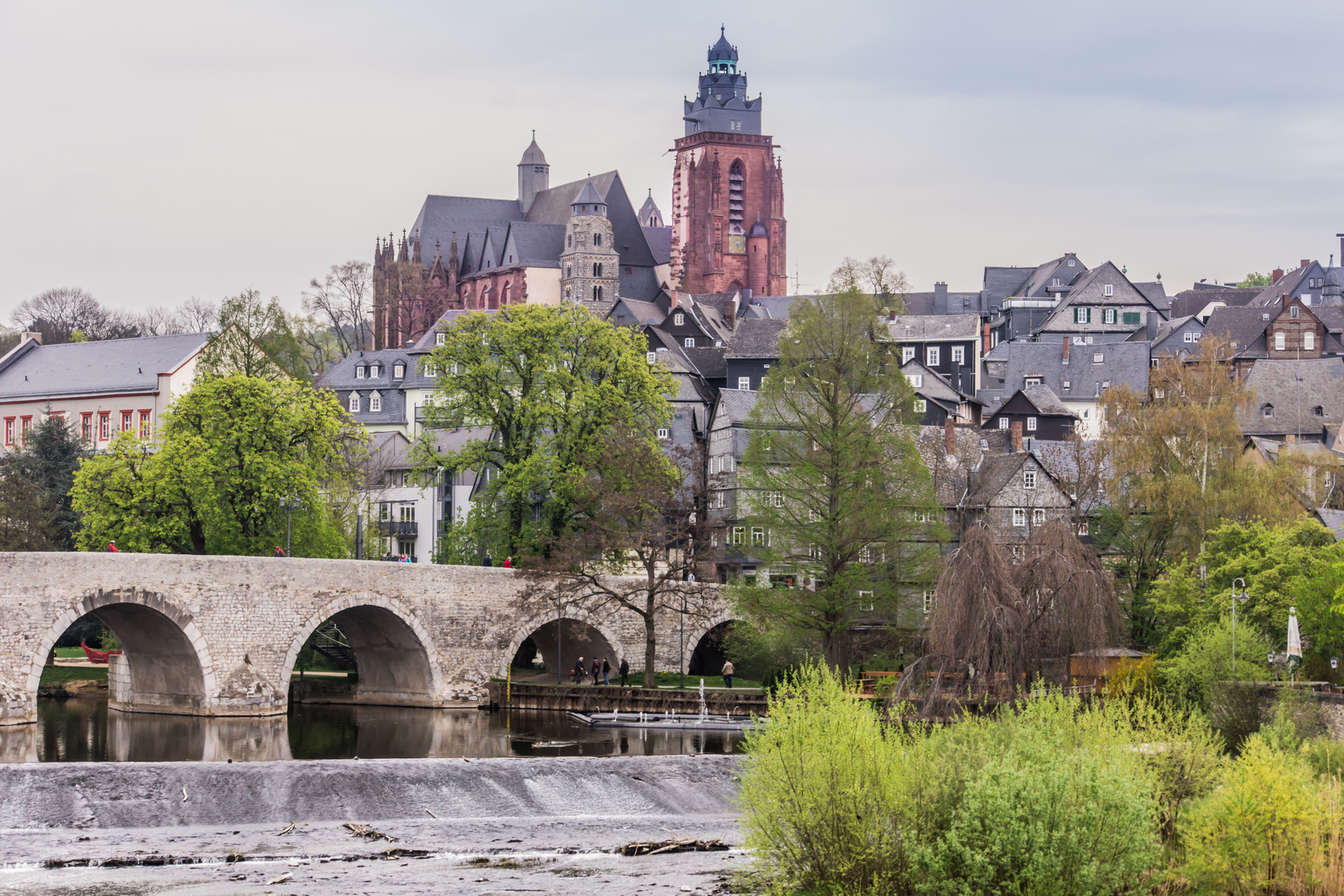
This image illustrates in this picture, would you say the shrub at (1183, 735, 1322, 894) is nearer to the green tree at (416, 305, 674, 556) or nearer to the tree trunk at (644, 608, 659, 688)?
the tree trunk at (644, 608, 659, 688)

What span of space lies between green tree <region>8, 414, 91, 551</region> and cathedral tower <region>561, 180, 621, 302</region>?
1930 inches

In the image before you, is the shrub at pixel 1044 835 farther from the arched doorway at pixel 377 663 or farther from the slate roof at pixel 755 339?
the slate roof at pixel 755 339

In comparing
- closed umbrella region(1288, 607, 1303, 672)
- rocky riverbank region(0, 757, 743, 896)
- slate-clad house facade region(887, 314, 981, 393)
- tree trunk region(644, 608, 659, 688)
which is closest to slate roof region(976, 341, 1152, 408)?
slate-clad house facade region(887, 314, 981, 393)

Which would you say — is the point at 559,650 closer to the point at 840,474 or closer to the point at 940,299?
the point at 840,474

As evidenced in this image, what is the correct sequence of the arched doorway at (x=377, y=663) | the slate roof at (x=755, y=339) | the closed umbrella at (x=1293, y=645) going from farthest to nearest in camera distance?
the slate roof at (x=755, y=339), the arched doorway at (x=377, y=663), the closed umbrella at (x=1293, y=645)

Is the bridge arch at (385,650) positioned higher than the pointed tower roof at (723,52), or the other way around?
the pointed tower roof at (723,52)

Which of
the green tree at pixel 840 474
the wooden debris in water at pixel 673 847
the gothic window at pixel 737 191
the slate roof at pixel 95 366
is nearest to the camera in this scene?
the wooden debris in water at pixel 673 847

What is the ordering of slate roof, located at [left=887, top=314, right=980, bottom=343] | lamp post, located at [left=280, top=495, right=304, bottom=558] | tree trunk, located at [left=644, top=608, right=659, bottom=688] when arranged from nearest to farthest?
1. tree trunk, located at [left=644, top=608, right=659, bottom=688]
2. lamp post, located at [left=280, top=495, right=304, bottom=558]
3. slate roof, located at [left=887, top=314, right=980, bottom=343]

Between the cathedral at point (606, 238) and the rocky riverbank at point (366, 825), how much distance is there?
254ft

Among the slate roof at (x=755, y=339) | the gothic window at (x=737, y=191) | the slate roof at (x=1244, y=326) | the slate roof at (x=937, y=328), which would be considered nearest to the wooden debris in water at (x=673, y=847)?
the slate roof at (x=755, y=339)

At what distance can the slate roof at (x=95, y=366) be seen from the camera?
255 ft

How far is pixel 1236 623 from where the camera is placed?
42375 mm

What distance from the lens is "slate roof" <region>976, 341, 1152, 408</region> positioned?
87.2m

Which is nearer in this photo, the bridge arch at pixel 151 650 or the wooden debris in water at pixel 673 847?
the wooden debris in water at pixel 673 847
